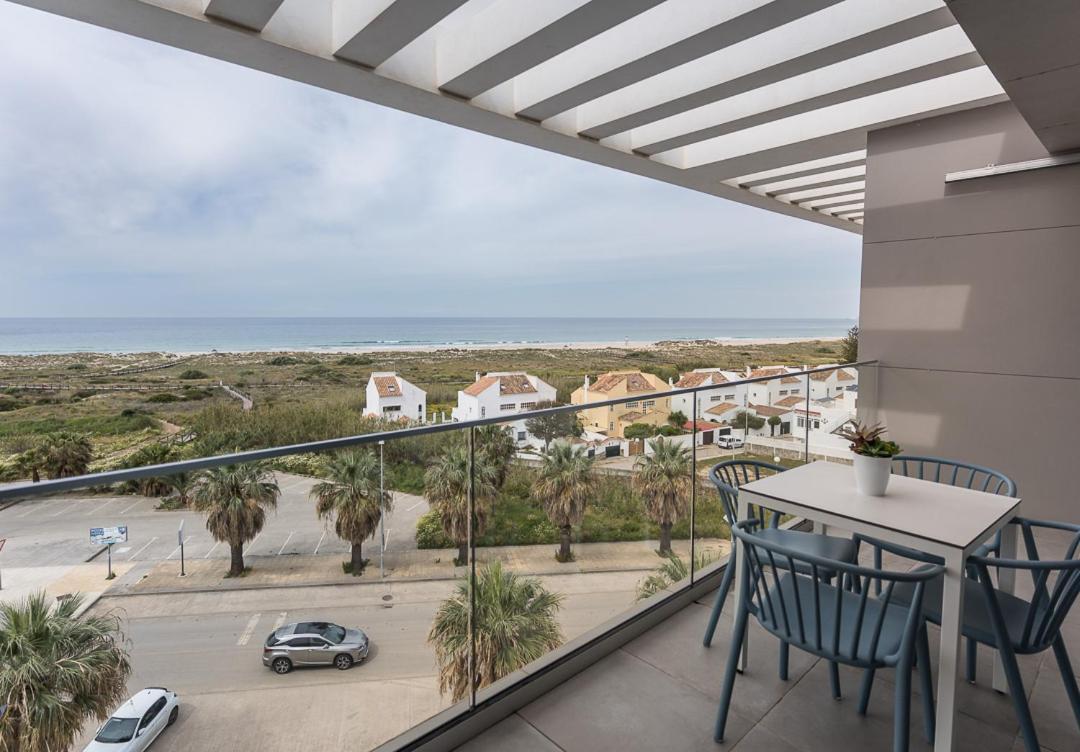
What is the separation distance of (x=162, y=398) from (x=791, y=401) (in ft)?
107

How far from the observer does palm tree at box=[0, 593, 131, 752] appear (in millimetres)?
1121

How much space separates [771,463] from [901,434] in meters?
2.46

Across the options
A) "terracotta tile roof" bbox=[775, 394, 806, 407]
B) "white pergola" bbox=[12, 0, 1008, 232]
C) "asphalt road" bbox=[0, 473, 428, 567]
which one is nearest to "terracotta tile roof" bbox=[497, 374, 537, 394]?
"white pergola" bbox=[12, 0, 1008, 232]

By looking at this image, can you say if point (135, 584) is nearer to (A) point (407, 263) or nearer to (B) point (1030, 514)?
(B) point (1030, 514)

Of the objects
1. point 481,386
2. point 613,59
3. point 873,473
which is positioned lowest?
point 481,386

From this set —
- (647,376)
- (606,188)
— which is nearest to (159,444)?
(647,376)

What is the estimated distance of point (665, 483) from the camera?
10.5 ft

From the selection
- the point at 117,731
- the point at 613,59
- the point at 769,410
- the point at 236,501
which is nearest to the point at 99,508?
the point at 236,501

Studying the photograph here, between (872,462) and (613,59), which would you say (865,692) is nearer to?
(872,462)

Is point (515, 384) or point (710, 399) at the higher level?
point (710, 399)

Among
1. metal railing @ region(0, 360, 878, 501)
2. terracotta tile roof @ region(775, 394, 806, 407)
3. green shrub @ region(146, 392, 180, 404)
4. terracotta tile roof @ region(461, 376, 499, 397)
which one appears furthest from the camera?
terracotta tile roof @ region(461, 376, 499, 397)

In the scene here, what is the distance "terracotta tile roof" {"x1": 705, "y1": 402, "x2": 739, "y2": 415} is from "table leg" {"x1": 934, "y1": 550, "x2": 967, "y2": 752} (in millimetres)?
1607

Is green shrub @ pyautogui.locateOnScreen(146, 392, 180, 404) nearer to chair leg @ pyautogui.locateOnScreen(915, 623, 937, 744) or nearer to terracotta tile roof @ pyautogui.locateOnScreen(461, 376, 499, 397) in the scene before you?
terracotta tile roof @ pyautogui.locateOnScreen(461, 376, 499, 397)

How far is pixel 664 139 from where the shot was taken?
4727 mm
